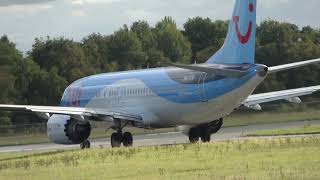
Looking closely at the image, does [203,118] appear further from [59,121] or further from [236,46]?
[59,121]

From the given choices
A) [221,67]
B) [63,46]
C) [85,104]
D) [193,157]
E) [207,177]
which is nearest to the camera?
[207,177]

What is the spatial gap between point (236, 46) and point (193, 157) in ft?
37.0

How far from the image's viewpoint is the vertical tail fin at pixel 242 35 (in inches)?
1410

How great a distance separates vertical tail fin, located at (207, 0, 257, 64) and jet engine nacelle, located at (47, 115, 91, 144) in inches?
Result: 310

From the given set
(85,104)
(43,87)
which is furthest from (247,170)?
(43,87)

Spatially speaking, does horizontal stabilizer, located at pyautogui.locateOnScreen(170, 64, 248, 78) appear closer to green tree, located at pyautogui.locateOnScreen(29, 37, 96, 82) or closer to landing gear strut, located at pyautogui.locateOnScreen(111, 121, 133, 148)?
landing gear strut, located at pyautogui.locateOnScreen(111, 121, 133, 148)

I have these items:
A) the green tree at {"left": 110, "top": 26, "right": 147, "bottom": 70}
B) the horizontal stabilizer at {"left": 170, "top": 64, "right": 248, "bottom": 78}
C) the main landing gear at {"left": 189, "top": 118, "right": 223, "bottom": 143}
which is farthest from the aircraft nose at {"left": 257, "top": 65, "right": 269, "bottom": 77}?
the green tree at {"left": 110, "top": 26, "right": 147, "bottom": 70}

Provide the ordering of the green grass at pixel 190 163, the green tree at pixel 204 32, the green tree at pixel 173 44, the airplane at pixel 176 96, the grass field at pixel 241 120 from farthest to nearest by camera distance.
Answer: the green tree at pixel 204 32, the green tree at pixel 173 44, the grass field at pixel 241 120, the airplane at pixel 176 96, the green grass at pixel 190 163

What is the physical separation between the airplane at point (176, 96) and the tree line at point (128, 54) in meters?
38.4

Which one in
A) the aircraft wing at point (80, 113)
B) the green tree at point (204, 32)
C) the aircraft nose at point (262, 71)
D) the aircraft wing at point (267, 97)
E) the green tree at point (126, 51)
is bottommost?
the aircraft wing at point (80, 113)

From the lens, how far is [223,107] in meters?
36.8

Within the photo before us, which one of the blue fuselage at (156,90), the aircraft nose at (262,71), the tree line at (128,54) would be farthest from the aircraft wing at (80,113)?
the tree line at (128,54)

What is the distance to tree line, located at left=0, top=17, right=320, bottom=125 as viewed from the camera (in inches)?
3442

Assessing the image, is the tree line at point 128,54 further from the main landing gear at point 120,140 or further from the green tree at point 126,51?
the main landing gear at point 120,140
